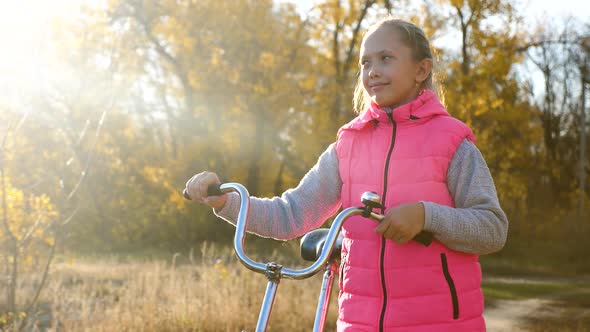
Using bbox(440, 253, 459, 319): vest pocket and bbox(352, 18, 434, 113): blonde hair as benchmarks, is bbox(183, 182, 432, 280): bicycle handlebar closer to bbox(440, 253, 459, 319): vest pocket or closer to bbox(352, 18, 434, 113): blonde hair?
bbox(440, 253, 459, 319): vest pocket

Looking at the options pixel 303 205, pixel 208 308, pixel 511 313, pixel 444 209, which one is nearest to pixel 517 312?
pixel 511 313

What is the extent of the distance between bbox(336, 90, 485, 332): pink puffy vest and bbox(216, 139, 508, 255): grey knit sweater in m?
0.05

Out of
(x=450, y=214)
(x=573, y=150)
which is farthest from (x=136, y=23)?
(x=450, y=214)

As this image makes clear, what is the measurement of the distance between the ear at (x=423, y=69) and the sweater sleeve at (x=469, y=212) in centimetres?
28

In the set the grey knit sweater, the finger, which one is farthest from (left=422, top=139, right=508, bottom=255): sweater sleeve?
the finger

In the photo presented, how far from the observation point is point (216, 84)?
17.8 meters

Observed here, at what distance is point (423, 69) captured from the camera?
8.20 ft

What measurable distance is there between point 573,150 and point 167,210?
45.7 ft

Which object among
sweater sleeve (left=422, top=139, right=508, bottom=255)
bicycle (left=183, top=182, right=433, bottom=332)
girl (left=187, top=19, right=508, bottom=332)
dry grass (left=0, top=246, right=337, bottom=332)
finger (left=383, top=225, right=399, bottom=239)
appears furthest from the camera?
dry grass (left=0, top=246, right=337, bottom=332)

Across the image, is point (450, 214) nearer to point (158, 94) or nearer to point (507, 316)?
point (507, 316)

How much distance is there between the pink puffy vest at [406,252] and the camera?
2.22 meters

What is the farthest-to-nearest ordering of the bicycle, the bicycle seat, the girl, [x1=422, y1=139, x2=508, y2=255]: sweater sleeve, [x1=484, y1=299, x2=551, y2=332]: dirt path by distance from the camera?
[x1=484, y1=299, x2=551, y2=332]: dirt path
the bicycle seat
the girl
[x1=422, y1=139, x2=508, y2=255]: sweater sleeve
the bicycle

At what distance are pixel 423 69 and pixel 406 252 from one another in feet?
2.00

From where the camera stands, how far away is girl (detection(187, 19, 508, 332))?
2.21 meters
